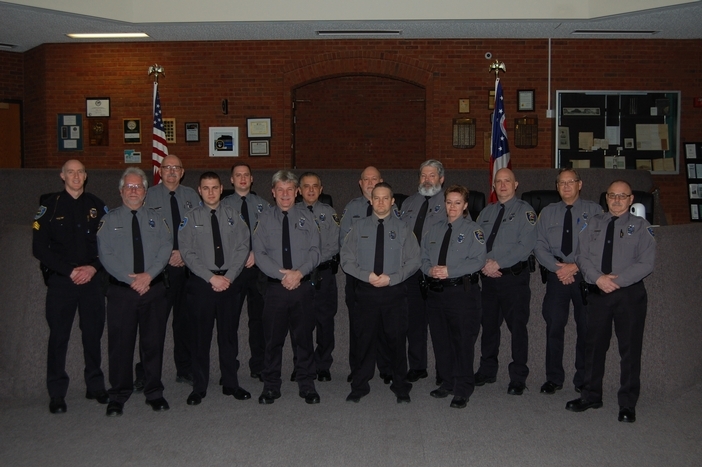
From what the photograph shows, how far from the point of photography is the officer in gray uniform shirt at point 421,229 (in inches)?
209

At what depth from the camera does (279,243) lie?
499cm

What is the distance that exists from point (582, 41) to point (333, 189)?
519 cm

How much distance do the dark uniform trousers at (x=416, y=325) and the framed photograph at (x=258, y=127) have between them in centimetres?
647

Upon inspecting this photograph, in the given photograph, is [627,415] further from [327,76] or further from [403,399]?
[327,76]

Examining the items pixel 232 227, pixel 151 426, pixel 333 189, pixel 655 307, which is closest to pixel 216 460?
pixel 151 426

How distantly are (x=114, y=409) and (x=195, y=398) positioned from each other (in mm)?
567

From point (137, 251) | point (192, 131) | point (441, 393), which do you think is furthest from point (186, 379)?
point (192, 131)

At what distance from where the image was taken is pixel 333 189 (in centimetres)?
879

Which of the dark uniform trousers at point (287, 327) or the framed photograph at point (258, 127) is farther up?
the framed photograph at point (258, 127)

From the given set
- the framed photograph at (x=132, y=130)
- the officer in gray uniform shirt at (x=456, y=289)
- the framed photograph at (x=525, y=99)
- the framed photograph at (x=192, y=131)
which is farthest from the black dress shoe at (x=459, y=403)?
the framed photograph at (x=132, y=130)

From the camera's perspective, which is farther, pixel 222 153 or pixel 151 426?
pixel 222 153

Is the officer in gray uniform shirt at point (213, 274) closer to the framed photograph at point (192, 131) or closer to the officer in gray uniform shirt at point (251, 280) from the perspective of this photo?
the officer in gray uniform shirt at point (251, 280)

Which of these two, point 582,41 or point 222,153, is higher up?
point 582,41

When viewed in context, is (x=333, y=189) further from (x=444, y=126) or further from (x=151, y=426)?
(x=151, y=426)
